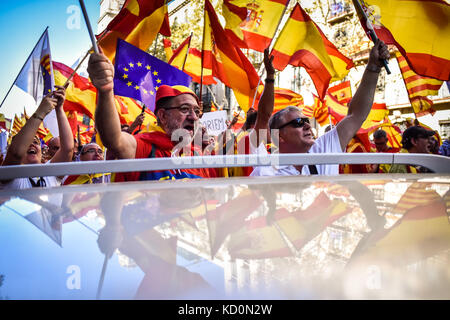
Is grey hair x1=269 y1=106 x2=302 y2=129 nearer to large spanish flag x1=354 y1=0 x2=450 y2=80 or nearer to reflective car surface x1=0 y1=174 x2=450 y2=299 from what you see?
large spanish flag x1=354 y1=0 x2=450 y2=80

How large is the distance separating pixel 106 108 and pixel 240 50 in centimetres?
388

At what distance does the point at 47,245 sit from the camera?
69 centimetres

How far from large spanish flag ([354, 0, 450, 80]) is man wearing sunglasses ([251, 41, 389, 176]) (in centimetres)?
112

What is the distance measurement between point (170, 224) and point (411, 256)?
494mm

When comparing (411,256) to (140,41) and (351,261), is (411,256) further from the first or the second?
(140,41)

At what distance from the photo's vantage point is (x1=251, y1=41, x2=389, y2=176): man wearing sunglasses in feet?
9.35

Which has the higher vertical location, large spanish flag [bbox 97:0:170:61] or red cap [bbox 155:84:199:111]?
large spanish flag [bbox 97:0:170:61]

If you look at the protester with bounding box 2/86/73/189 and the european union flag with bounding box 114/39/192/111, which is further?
the european union flag with bounding box 114/39/192/111

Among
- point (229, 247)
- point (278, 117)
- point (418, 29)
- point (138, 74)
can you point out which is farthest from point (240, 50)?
point (229, 247)

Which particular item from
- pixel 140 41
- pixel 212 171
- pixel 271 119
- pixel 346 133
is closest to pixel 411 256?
pixel 212 171

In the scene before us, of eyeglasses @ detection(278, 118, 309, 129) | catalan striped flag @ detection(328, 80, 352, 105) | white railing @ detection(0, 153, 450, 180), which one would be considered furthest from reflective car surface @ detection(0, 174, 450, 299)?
catalan striped flag @ detection(328, 80, 352, 105)

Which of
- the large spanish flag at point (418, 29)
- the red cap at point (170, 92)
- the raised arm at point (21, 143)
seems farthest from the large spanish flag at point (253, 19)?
the raised arm at point (21, 143)

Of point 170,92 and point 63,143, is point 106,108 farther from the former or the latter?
point 63,143

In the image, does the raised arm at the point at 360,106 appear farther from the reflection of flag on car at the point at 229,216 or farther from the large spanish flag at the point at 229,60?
the large spanish flag at the point at 229,60
